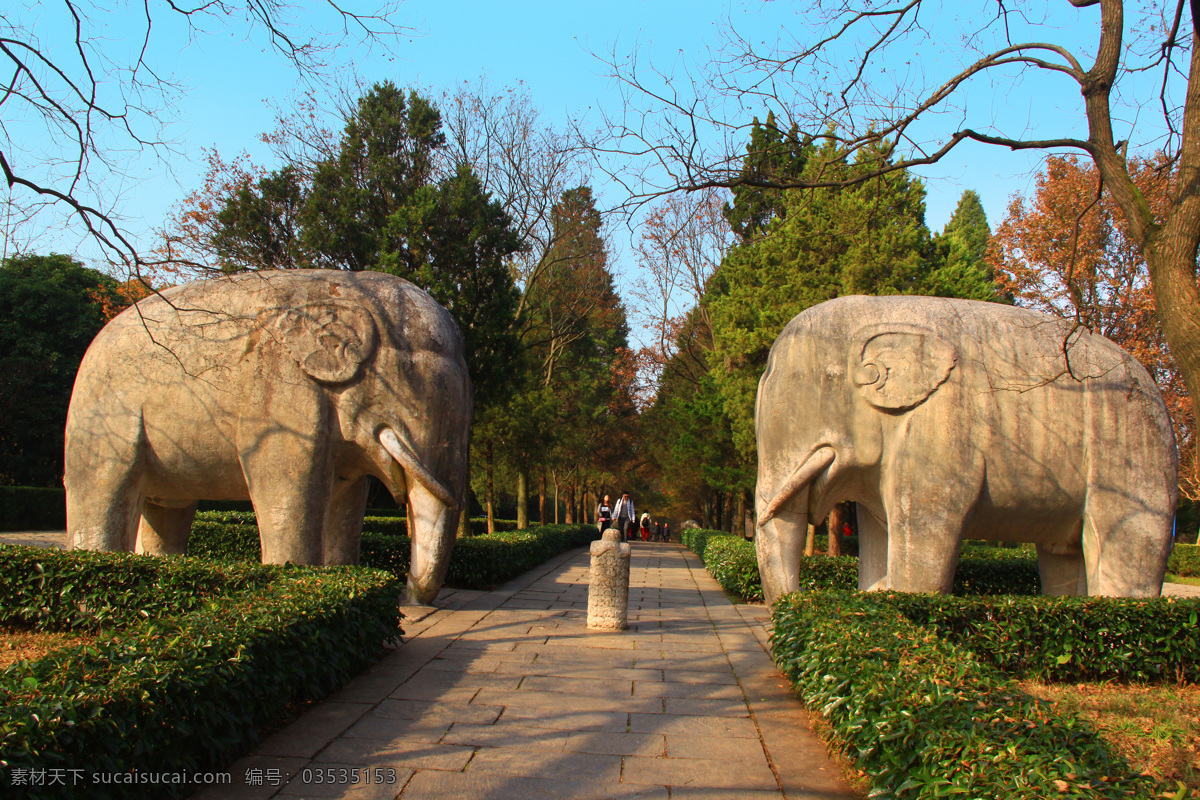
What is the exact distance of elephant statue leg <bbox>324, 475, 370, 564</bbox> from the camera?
8250 mm

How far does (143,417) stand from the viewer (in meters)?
7.44

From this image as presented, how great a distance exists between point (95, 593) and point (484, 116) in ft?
47.4

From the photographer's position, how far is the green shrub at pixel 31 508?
2073cm

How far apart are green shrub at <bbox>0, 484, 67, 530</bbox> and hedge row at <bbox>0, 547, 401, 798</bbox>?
16.5 metres

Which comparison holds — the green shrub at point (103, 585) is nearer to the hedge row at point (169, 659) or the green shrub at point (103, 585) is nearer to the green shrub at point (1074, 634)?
the hedge row at point (169, 659)

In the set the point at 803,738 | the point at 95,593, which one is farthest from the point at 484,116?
the point at 803,738

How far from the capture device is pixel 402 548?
35.7 ft

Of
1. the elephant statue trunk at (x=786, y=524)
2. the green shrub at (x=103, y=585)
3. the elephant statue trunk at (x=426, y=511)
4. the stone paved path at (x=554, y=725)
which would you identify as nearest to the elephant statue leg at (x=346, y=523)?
the elephant statue trunk at (x=426, y=511)

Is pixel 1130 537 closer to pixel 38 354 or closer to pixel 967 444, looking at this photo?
pixel 967 444

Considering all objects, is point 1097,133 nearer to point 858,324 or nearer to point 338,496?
point 858,324

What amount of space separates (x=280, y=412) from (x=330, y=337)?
798mm

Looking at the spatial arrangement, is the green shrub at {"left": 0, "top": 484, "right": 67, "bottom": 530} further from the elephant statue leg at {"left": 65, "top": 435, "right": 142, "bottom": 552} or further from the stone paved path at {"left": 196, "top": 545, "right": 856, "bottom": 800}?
the stone paved path at {"left": 196, "top": 545, "right": 856, "bottom": 800}

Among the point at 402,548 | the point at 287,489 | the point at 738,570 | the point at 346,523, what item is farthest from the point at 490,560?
the point at 287,489

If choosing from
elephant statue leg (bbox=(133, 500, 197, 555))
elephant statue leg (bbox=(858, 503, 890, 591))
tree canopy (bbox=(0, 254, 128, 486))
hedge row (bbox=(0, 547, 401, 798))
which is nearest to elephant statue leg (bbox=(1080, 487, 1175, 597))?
elephant statue leg (bbox=(858, 503, 890, 591))
